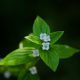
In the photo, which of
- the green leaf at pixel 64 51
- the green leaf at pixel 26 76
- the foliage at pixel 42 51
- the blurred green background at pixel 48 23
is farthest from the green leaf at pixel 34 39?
the blurred green background at pixel 48 23

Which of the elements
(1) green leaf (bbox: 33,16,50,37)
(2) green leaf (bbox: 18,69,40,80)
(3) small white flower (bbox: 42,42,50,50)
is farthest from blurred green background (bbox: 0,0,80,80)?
(3) small white flower (bbox: 42,42,50,50)

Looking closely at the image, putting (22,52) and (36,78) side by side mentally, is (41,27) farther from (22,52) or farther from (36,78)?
(36,78)

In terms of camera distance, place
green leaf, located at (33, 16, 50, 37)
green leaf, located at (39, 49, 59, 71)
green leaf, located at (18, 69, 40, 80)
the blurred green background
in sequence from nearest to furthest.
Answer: green leaf, located at (39, 49, 59, 71)
green leaf, located at (33, 16, 50, 37)
green leaf, located at (18, 69, 40, 80)
the blurred green background

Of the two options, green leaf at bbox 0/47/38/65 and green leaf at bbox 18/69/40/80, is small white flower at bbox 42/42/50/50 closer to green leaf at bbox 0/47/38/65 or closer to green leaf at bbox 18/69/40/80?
green leaf at bbox 0/47/38/65

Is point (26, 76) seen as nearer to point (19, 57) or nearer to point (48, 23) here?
point (19, 57)

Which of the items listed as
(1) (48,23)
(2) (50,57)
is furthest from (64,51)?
(1) (48,23)

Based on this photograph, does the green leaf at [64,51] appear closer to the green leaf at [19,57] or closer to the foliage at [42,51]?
the foliage at [42,51]

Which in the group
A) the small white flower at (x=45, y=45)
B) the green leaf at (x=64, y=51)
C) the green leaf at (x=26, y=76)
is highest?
the small white flower at (x=45, y=45)
